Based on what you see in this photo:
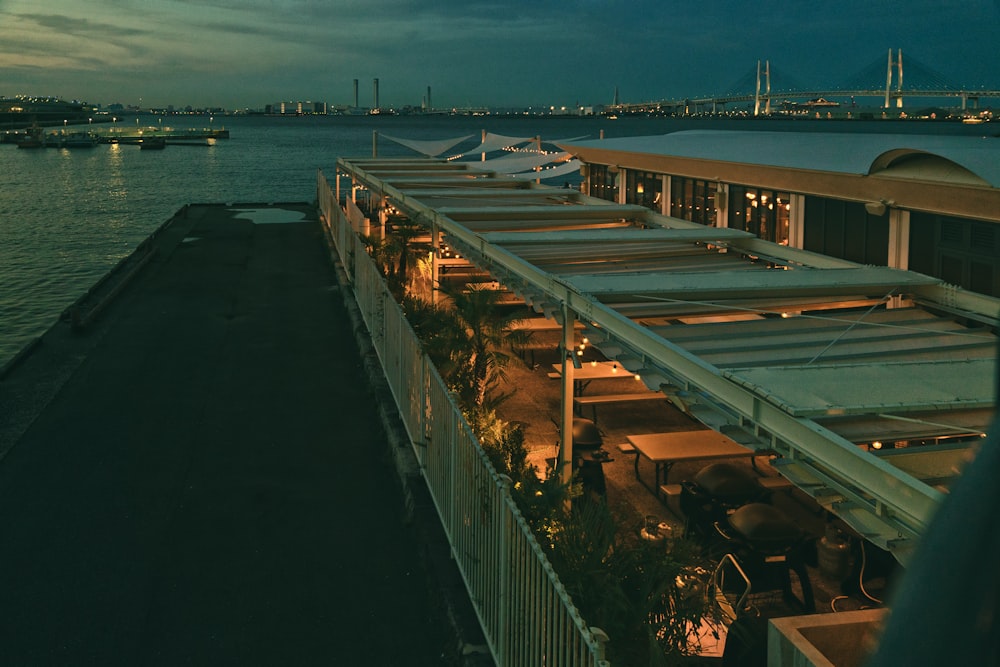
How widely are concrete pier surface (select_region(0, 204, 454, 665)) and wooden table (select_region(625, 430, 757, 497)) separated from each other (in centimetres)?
281

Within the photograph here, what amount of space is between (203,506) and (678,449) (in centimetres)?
524

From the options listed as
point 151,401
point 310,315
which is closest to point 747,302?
point 151,401

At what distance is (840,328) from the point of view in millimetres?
9312

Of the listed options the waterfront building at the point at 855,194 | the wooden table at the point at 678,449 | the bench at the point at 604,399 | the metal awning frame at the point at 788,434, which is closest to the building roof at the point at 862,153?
the waterfront building at the point at 855,194

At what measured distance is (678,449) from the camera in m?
11.2

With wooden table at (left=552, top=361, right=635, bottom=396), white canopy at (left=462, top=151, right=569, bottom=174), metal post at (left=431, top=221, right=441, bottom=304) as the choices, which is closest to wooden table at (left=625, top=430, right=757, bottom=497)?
wooden table at (left=552, top=361, right=635, bottom=396)

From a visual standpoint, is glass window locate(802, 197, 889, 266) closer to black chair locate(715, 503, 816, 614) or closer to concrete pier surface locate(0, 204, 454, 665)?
black chair locate(715, 503, 816, 614)

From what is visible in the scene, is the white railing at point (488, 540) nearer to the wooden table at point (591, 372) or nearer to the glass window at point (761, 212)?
the wooden table at point (591, 372)

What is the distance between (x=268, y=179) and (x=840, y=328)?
107 metres

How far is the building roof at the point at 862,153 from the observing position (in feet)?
39.8

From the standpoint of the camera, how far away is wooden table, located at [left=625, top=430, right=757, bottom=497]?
10961 mm

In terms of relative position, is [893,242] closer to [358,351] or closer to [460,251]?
[460,251]

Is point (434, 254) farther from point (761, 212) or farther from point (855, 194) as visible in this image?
point (855, 194)

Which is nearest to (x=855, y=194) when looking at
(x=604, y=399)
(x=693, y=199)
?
(x=604, y=399)
